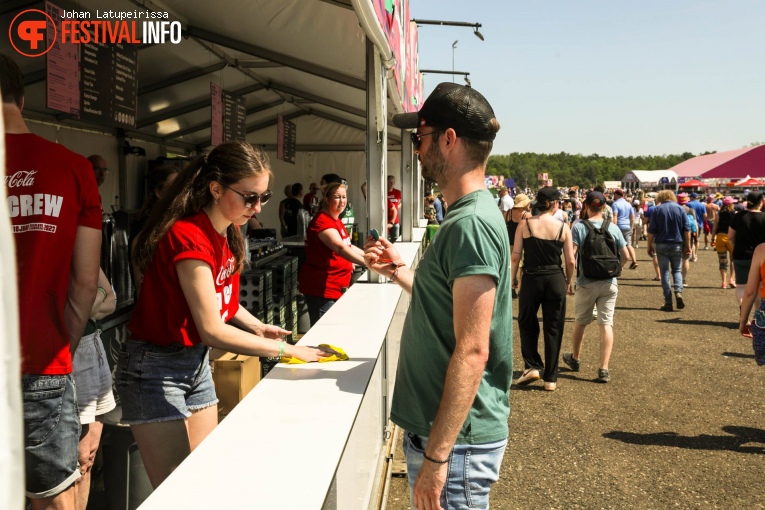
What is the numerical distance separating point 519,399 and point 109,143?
25.5 ft

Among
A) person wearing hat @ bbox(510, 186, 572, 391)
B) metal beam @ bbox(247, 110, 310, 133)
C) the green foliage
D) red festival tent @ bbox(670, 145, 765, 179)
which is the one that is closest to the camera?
person wearing hat @ bbox(510, 186, 572, 391)

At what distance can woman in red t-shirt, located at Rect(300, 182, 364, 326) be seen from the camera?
5.72m

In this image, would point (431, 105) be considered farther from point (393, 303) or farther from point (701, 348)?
point (701, 348)

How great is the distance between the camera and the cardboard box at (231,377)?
399 cm

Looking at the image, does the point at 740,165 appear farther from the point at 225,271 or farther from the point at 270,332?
the point at 225,271

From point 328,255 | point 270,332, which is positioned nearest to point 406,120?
point 270,332

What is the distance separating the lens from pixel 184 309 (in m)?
2.43

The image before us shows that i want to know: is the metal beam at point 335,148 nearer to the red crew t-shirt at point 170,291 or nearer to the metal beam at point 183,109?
the metal beam at point 183,109

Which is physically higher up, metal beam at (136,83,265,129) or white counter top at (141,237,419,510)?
metal beam at (136,83,265,129)

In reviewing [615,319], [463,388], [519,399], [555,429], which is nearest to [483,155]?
[463,388]

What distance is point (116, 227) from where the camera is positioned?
4523 millimetres

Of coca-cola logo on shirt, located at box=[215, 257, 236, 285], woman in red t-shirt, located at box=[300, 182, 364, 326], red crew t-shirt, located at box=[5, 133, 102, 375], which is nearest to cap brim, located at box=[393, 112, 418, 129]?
coca-cola logo on shirt, located at box=[215, 257, 236, 285]

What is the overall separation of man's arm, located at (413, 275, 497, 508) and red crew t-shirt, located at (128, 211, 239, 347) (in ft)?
3.06

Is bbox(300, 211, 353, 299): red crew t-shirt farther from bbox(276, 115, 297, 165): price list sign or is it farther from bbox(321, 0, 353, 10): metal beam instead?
bbox(276, 115, 297, 165): price list sign
